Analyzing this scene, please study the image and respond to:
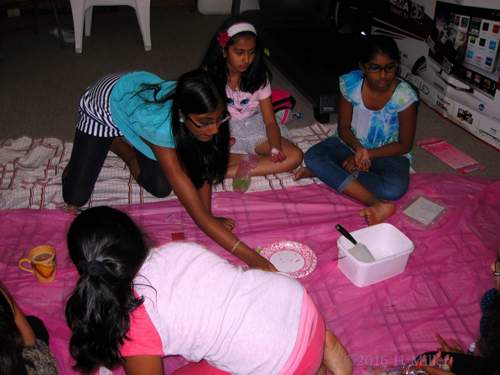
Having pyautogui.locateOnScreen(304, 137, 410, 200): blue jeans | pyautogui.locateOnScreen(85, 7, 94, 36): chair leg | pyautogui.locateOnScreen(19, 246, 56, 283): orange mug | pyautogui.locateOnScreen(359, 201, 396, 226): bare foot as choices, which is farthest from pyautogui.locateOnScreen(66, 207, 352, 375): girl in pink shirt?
pyautogui.locateOnScreen(85, 7, 94, 36): chair leg

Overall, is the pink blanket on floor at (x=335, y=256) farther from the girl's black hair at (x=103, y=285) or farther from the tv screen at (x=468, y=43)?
the tv screen at (x=468, y=43)

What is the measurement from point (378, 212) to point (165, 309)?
1.15 meters

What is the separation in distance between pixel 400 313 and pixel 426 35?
213 centimetres

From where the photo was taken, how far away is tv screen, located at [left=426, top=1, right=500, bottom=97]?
2355 mm

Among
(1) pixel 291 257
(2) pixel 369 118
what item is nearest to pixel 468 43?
(2) pixel 369 118

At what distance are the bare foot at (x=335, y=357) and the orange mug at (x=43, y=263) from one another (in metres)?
1.02

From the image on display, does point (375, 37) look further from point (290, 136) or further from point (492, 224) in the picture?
point (492, 224)

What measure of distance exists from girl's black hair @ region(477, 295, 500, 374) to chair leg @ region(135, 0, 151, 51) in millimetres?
3746

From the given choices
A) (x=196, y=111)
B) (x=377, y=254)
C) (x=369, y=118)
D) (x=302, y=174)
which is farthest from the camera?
(x=302, y=174)

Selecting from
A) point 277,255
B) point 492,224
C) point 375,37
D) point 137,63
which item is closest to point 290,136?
point 375,37

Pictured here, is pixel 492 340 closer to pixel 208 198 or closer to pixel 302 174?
pixel 208 198

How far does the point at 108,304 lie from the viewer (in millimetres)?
882

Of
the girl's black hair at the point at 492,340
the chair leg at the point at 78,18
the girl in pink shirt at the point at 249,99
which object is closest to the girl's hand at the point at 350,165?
the girl in pink shirt at the point at 249,99

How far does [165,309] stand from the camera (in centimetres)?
92
